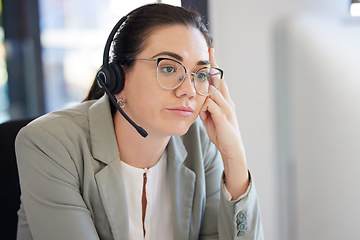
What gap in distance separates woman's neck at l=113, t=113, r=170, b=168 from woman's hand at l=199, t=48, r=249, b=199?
0.17 metres

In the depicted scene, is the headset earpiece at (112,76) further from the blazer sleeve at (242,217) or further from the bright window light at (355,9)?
the bright window light at (355,9)

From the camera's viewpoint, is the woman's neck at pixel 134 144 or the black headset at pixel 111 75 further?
the woman's neck at pixel 134 144

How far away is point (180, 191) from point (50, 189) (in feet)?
1.36

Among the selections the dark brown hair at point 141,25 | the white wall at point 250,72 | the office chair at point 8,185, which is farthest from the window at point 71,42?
the dark brown hair at point 141,25

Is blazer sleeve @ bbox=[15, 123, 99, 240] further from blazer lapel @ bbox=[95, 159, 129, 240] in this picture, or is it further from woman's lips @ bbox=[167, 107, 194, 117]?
woman's lips @ bbox=[167, 107, 194, 117]

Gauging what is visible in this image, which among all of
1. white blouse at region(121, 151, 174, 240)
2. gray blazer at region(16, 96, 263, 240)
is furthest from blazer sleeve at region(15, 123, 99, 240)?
white blouse at region(121, 151, 174, 240)

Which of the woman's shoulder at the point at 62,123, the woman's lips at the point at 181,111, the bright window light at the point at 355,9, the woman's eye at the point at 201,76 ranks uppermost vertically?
the bright window light at the point at 355,9

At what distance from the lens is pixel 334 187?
673mm

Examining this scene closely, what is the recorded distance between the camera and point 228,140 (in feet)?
3.92

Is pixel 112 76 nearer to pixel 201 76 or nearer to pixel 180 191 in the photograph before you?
pixel 201 76

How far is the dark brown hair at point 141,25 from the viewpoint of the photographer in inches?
44.3

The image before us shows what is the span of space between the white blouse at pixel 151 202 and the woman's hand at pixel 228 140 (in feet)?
0.71

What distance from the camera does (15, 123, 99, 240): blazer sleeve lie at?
1015 millimetres

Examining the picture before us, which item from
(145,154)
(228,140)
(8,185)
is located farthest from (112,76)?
(8,185)
